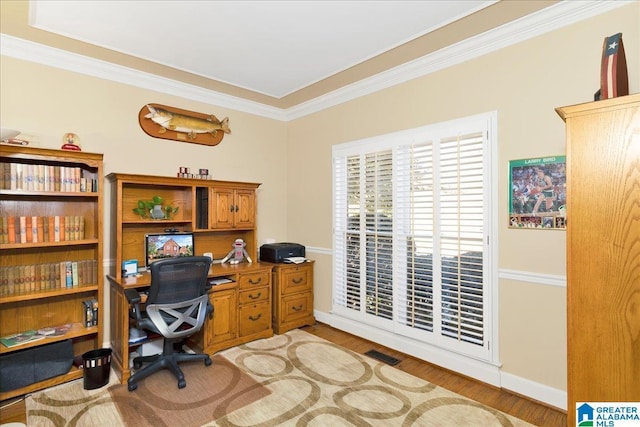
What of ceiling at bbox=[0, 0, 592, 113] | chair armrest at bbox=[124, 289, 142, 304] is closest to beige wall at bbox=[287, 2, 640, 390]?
ceiling at bbox=[0, 0, 592, 113]

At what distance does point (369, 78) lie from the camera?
11.6 ft

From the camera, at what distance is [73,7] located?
2316mm

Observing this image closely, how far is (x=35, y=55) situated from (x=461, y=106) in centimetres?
373

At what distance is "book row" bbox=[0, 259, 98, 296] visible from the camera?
2.56 m

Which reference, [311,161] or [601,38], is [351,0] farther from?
[311,161]

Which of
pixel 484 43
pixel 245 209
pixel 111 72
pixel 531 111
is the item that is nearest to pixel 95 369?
pixel 245 209

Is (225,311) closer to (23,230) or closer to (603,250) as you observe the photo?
(23,230)

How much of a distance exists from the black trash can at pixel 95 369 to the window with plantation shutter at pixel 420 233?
232cm

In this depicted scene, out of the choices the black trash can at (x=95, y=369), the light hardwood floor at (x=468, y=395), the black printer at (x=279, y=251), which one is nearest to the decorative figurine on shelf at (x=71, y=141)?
the black trash can at (x=95, y=369)

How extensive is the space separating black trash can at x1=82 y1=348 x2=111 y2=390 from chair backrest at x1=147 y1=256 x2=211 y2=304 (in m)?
0.61

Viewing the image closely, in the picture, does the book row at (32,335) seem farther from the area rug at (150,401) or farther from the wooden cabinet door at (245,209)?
the wooden cabinet door at (245,209)

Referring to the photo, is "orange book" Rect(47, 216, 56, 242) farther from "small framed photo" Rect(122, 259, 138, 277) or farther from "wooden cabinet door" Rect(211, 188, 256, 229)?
"wooden cabinet door" Rect(211, 188, 256, 229)

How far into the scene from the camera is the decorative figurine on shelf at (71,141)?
280 cm

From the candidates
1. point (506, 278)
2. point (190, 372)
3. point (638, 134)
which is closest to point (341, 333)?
point (190, 372)
